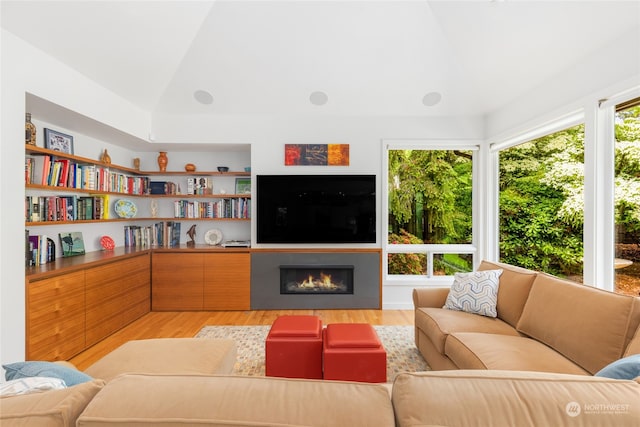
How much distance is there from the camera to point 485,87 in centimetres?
380

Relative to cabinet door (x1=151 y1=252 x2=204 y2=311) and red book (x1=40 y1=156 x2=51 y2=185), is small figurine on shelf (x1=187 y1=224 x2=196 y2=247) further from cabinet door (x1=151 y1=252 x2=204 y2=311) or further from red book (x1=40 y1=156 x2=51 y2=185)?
red book (x1=40 y1=156 x2=51 y2=185)

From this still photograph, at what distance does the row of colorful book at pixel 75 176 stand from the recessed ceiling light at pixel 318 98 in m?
2.63

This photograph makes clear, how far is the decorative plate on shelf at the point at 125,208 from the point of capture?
4188 millimetres

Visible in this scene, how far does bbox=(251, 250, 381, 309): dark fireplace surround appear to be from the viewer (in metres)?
4.23

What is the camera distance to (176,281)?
4.20m

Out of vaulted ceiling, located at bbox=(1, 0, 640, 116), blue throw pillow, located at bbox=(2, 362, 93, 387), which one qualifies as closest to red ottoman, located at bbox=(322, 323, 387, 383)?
blue throw pillow, located at bbox=(2, 362, 93, 387)

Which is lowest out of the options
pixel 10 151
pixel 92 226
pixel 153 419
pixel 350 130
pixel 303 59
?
pixel 153 419

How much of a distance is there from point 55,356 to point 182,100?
3.03 metres

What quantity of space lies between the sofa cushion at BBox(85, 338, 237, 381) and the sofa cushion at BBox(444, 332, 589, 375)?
1.45 metres

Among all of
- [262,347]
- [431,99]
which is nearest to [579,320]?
[262,347]

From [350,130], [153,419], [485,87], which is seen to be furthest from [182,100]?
[153,419]

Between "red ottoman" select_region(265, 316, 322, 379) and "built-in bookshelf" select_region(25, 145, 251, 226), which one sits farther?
"built-in bookshelf" select_region(25, 145, 251, 226)

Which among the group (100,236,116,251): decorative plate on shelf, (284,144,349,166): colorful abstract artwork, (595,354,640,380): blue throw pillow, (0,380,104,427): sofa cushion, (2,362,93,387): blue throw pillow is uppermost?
(284,144,349,166): colorful abstract artwork

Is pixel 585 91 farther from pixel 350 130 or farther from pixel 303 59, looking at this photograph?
pixel 303 59
